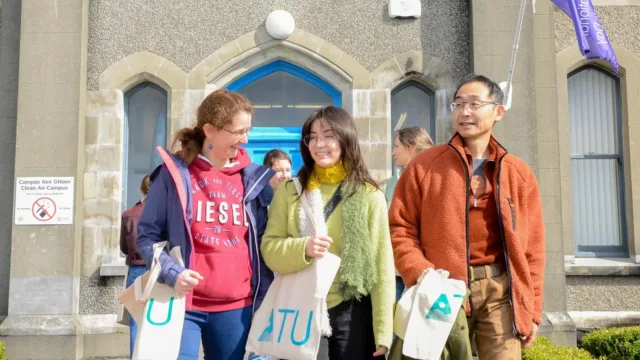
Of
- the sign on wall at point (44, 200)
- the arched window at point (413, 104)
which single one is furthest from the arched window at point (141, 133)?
the arched window at point (413, 104)

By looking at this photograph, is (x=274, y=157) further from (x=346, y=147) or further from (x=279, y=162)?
(x=346, y=147)

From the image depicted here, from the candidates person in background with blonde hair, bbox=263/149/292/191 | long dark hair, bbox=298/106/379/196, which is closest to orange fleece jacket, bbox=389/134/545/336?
long dark hair, bbox=298/106/379/196

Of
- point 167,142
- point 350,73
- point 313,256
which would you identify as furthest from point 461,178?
point 167,142

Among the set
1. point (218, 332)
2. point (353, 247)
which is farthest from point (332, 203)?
point (218, 332)

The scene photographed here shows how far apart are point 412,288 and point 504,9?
5318 millimetres

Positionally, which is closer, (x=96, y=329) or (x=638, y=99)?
(x=96, y=329)

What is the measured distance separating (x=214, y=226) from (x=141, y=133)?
199 inches

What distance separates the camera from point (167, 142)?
786 centimetres

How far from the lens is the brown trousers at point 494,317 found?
332cm

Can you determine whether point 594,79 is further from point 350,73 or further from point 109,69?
point 109,69

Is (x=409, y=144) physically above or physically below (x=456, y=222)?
above

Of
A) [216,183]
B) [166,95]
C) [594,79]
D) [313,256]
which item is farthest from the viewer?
[594,79]

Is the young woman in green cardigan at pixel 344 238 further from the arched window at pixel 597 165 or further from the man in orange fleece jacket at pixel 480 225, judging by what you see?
the arched window at pixel 597 165

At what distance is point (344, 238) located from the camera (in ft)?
10.8
